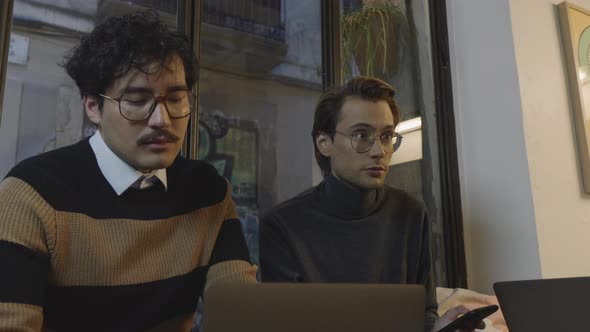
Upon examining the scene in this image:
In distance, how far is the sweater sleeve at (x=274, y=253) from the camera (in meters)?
1.44

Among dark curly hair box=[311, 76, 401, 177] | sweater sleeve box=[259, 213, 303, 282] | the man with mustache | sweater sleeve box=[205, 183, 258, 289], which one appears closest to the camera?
the man with mustache

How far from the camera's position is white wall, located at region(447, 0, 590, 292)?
2049mm

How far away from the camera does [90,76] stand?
105cm

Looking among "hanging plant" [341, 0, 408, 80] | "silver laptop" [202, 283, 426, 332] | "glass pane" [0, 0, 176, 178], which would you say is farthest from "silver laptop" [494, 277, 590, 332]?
"hanging plant" [341, 0, 408, 80]

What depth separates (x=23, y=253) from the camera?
0.89 m

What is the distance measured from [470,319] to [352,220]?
648 mm

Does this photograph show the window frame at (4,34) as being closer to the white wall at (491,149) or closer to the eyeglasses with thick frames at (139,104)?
the eyeglasses with thick frames at (139,104)

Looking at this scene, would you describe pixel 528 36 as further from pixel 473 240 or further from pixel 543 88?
pixel 473 240

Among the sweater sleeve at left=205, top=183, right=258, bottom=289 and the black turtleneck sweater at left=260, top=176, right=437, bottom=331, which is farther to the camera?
the black turtleneck sweater at left=260, top=176, right=437, bottom=331

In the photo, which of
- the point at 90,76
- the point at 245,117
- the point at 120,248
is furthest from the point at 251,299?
the point at 245,117

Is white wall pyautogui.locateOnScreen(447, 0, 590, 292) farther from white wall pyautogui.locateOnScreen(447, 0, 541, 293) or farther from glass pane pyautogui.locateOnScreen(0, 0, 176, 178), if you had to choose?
glass pane pyautogui.locateOnScreen(0, 0, 176, 178)

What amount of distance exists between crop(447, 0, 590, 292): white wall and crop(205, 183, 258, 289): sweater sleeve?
128 cm

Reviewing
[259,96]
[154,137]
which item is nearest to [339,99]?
[259,96]

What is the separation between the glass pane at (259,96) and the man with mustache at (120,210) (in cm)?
72
